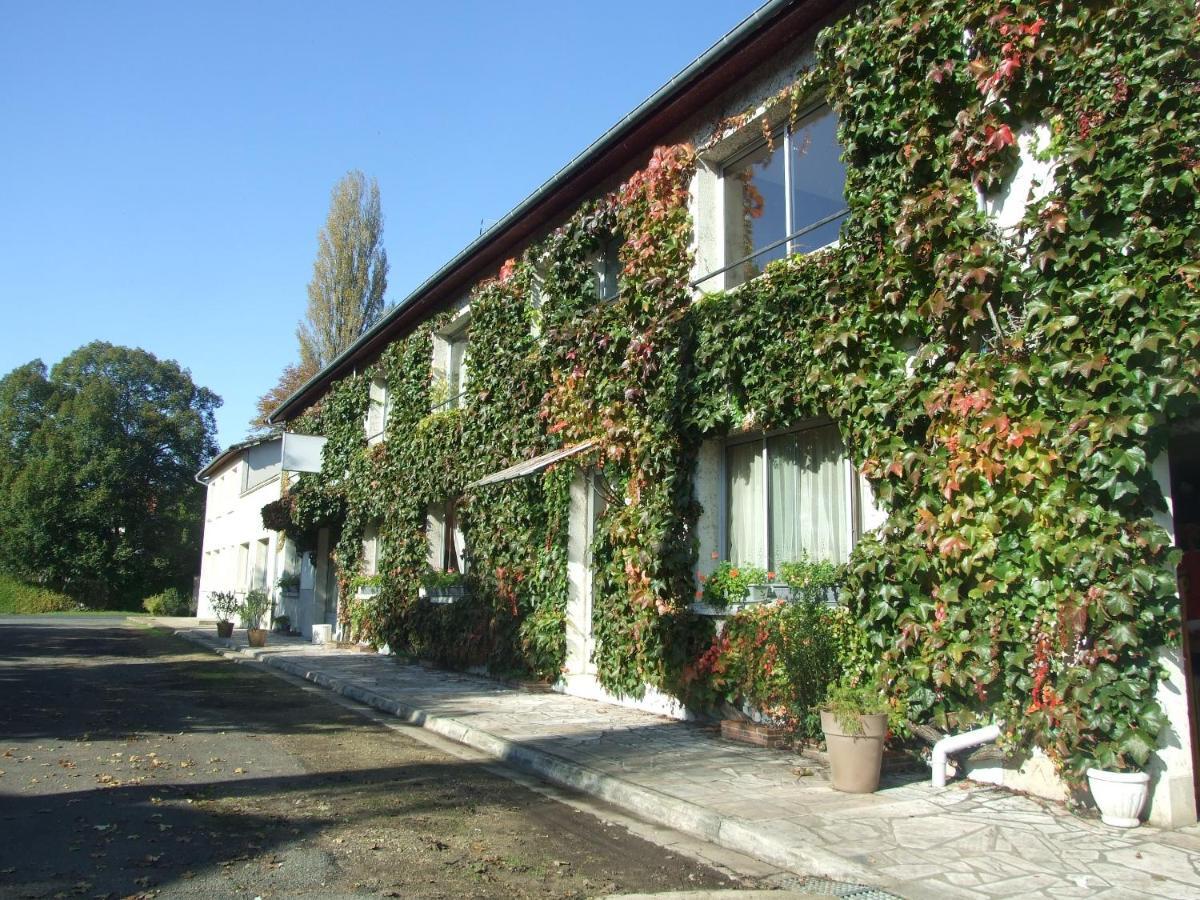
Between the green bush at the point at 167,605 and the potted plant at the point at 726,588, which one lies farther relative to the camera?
the green bush at the point at 167,605

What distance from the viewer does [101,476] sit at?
151ft

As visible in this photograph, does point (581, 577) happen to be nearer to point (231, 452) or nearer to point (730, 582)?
point (730, 582)

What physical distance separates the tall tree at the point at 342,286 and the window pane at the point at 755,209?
3004 cm

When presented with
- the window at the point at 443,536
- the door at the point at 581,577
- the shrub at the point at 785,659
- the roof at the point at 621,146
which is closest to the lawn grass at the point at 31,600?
the window at the point at 443,536

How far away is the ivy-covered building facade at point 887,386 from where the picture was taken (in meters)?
5.56

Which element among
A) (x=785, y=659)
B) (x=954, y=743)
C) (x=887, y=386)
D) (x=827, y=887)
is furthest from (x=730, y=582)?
(x=827, y=887)

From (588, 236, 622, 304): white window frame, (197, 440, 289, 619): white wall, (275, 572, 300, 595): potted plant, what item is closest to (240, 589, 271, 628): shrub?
(275, 572, 300, 595): potted plant

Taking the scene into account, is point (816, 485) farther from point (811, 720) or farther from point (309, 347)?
point (309, 347)

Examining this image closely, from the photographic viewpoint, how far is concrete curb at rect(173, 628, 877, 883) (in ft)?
15.6

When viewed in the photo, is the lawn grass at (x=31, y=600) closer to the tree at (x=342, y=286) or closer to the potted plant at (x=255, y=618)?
the tree at (x=342, y=286)

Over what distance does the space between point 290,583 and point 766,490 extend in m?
17.6

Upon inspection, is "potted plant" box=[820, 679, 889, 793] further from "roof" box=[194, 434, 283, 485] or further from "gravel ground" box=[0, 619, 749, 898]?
"roof" box=[194, 434, 283, 485]

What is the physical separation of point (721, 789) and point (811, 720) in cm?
143

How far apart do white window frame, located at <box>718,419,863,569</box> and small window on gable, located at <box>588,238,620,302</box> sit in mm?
3308
